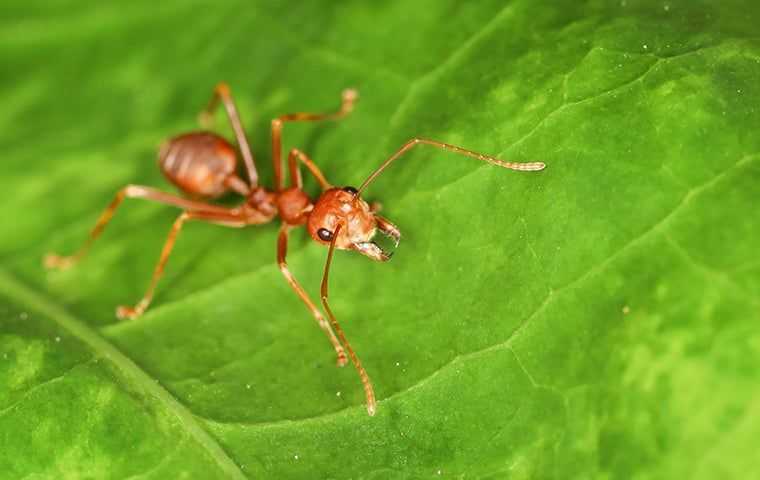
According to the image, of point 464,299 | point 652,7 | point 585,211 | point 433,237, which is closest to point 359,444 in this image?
point 464,299

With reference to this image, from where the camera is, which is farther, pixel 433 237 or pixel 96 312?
pixel 96 312

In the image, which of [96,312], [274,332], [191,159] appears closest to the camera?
[274,332]

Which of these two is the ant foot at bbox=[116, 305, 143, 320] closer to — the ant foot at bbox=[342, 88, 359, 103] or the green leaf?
the green leaf

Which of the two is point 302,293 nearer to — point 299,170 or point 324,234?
point 324,234

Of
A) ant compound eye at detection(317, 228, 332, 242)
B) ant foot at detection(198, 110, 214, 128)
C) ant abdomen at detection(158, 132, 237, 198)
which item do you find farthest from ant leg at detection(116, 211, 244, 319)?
ant compound eye at detection(317, 228, 332, 242)

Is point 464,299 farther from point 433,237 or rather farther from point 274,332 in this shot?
point 274,332

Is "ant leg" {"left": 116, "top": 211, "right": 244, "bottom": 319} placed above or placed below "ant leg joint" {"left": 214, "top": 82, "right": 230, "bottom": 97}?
below
